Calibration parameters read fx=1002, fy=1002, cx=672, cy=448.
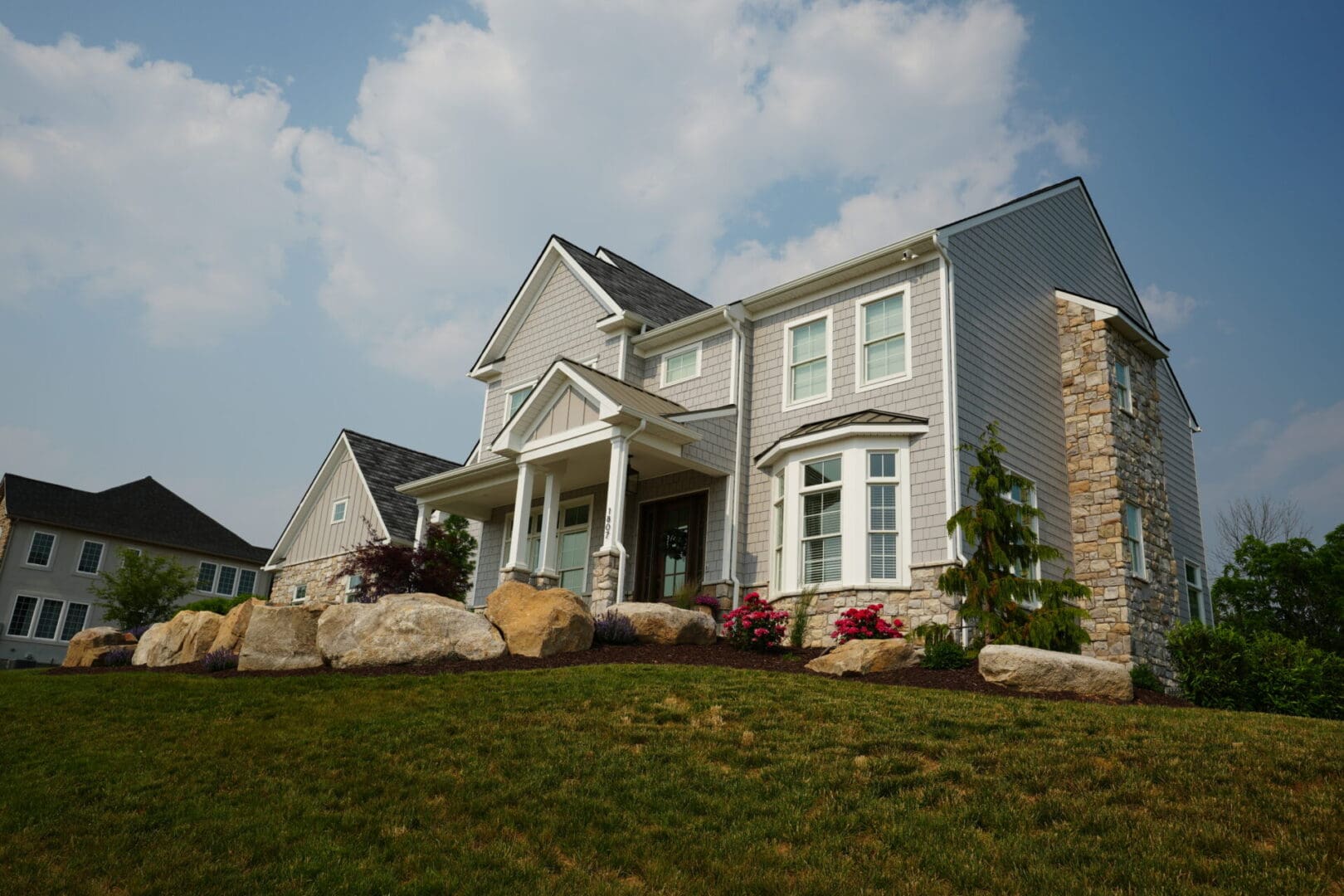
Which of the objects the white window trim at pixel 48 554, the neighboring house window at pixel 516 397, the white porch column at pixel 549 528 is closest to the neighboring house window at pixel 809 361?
the white porch column at pixel 549 528

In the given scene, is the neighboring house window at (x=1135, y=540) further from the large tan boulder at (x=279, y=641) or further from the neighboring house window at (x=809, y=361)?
the large tan boulder at (x=279, y=641)

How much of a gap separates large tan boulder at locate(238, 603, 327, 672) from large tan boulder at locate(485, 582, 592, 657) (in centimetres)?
244

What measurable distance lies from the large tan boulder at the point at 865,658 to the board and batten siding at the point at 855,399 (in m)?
2.51

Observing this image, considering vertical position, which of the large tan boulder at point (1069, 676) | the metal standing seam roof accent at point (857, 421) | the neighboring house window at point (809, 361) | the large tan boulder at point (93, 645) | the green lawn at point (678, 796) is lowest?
the green lawn at point (678, 796)

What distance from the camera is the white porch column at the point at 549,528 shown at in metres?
17.5

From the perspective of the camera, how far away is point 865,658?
11.9m

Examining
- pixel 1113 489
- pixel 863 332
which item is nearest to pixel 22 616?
pixel 863 332

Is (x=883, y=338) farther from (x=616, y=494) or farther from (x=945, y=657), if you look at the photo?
(x=945, y=657)

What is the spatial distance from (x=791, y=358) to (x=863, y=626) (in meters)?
5.82

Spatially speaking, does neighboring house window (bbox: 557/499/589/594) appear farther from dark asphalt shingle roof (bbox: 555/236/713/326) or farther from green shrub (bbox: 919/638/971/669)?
green shrub (bbox: 919/638/971/669)

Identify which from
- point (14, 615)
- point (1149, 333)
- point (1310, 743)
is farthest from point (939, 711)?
point (14, 615)

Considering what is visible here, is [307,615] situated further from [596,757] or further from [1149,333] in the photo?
[1149,333]

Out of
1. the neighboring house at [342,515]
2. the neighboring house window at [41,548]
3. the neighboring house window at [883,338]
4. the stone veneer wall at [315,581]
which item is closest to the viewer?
the neighboring house window at [883,338]

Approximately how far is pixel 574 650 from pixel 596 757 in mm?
5544
